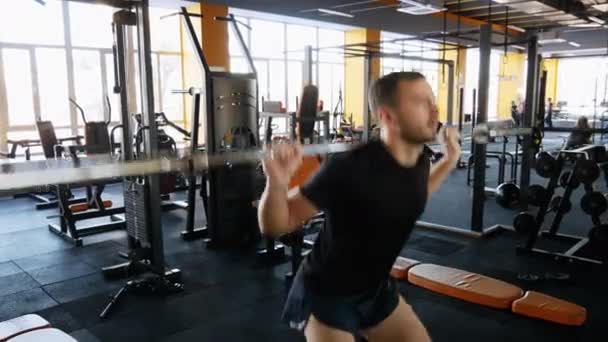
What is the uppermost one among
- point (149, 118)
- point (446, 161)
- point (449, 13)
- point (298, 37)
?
point (449, 13)

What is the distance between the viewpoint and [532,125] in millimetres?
4613

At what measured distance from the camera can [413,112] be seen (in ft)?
3.59

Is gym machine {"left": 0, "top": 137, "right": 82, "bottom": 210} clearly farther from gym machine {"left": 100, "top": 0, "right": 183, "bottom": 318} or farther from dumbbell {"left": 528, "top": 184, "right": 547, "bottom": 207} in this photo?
dumbbell {"left": 528, "top": 184, "right": 547, "bottom": 207}

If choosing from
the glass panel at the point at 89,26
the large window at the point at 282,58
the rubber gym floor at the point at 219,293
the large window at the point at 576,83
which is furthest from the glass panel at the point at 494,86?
the rubber gym floor at the point at 219,293

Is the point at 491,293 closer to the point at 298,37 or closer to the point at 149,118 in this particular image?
the point at 149,118

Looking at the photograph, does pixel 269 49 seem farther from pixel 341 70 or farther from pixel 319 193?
pixel 319 193

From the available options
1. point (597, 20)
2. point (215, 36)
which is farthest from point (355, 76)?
point (597, 20)

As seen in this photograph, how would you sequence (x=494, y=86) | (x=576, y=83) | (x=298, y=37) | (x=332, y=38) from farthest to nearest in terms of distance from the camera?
1. (x=494, y=86)
2. (x=576, y=83)
3. (x=332, y=38)
4. (x=298, y=37)

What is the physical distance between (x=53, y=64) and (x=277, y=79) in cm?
393

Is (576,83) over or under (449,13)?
under

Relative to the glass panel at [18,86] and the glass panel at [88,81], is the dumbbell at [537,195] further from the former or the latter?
the glass panel at [18,86]

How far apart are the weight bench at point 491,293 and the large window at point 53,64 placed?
4.93 metres

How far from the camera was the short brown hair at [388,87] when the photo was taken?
1099 millimetres

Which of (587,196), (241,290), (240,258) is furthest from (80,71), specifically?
(587,196)
